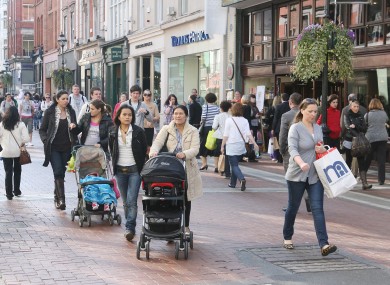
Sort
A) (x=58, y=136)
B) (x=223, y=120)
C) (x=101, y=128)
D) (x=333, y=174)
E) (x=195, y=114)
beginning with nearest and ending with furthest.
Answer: (x=333, y=174)
(x=101, y=128)
(x=58, y=136)
(x=223, y=120)
(x=195, y=114)

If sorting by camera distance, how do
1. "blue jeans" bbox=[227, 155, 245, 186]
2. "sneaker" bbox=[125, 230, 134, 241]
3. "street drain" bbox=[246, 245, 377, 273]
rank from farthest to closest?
"blue jeans" bbox=[227, 155, 245, 186] → "sneaker" bbox=[125, 230, 134, 241] → "street drain" bbox=[246, 245, 377, 273]

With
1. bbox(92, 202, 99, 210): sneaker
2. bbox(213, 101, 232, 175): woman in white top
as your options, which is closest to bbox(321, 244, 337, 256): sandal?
bbox(92, 202, 99, 210): sneaker

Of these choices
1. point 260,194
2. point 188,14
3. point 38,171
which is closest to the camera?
point 260,194

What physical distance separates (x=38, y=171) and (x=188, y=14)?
14572mm

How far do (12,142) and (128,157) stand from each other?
4.49 m

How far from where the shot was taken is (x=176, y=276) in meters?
7.79

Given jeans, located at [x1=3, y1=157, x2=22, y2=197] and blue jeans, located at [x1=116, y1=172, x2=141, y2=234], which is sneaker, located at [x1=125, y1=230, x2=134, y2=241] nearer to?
blue jeans, located at [x1=116, y1=172, x2=141, y2=234]

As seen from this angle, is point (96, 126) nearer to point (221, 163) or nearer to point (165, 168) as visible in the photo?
point (165, 168)

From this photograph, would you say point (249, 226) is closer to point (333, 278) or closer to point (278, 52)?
point (333, 278)

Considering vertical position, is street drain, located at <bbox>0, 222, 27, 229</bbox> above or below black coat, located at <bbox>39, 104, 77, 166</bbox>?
below

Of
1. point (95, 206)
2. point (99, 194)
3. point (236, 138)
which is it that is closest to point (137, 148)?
point (99, 194)

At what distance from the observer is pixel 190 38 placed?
103 ft

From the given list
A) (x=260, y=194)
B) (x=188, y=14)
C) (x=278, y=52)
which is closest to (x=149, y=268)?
(x=260, y=194)

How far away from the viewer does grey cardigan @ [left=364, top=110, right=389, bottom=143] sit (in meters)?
15.8
